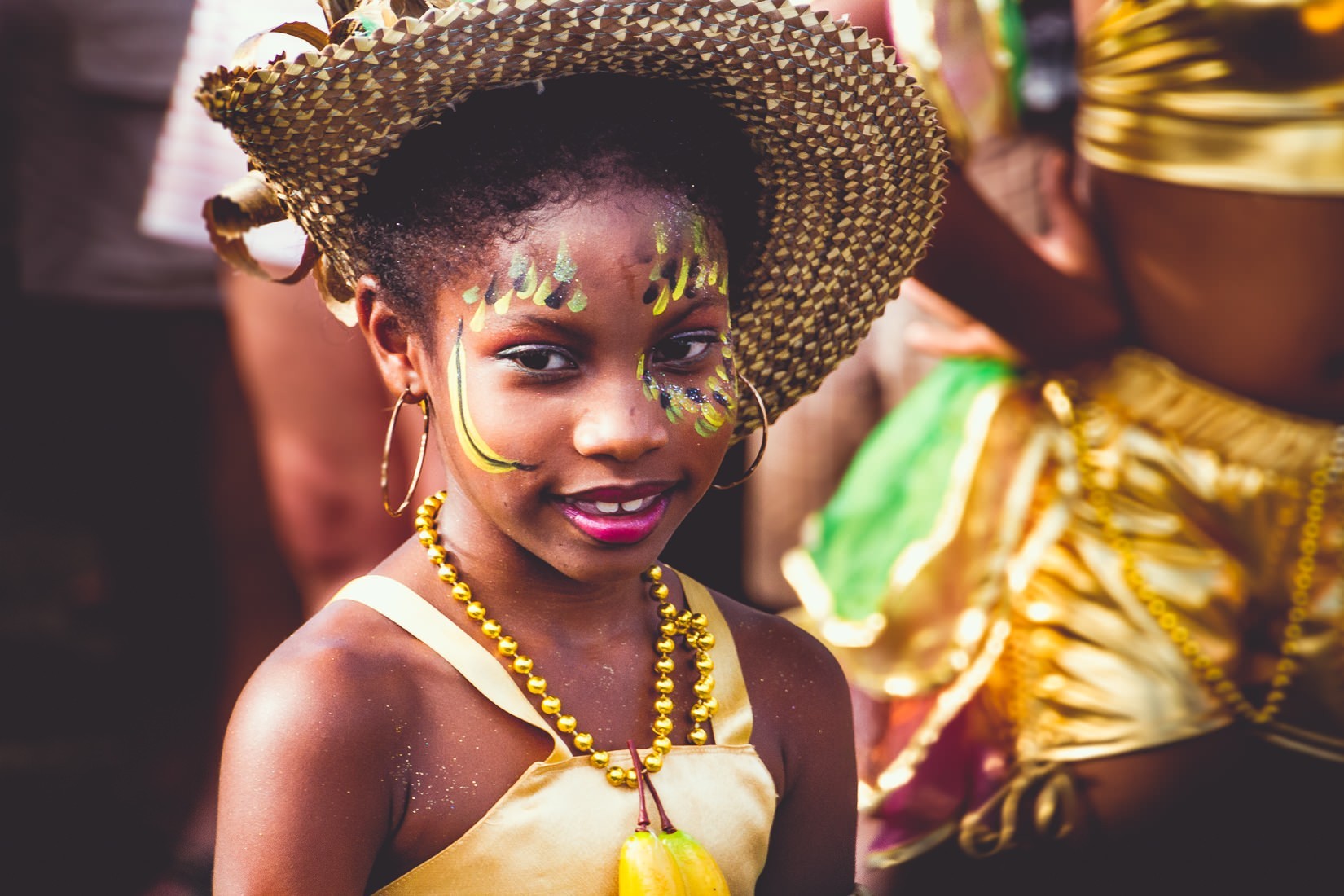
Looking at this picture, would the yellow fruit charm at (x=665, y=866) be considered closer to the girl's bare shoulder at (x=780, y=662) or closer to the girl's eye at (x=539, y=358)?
the girl's bare shoulder at (x=780, y=662)

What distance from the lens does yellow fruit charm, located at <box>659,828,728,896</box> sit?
133cm

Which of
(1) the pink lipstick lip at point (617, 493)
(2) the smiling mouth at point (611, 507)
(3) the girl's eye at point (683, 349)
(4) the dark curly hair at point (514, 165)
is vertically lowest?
(2) the smiling mouth at point (611, 507)

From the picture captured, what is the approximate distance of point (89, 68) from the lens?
2.95 meters

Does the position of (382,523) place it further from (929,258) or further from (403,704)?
(403,704)

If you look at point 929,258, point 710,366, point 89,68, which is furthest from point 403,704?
point 89,68

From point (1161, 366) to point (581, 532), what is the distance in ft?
3.83

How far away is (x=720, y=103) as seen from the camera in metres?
1.37

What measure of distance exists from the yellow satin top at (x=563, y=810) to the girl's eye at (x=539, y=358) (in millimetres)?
274

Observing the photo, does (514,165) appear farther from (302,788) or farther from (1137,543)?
(1137,543)

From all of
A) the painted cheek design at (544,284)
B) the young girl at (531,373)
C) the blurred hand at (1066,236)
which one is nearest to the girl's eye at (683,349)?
the young girl at (531,373)

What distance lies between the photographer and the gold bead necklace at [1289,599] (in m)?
2.08

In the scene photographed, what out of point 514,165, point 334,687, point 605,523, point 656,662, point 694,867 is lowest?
point 694,867

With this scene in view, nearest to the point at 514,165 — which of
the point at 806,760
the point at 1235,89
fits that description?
the point at 806,760

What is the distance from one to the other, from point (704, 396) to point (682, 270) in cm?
12
